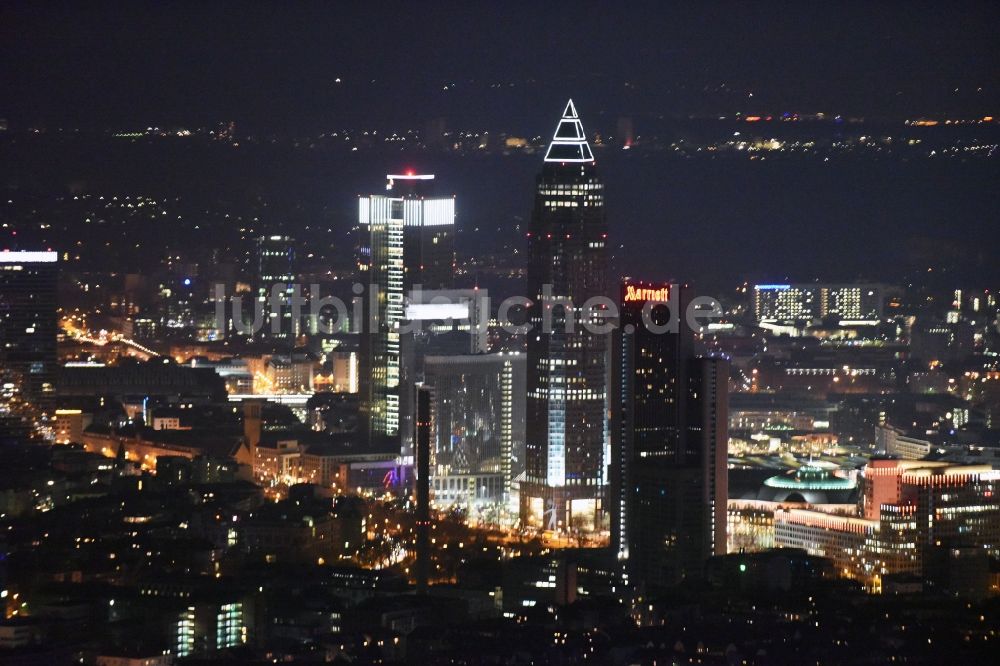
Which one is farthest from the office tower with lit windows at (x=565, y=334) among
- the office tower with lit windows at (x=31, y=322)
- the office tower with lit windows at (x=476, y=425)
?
the office tower with lit windows at (x=31, y=322)

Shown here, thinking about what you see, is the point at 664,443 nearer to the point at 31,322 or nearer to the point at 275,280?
the point at 31,322

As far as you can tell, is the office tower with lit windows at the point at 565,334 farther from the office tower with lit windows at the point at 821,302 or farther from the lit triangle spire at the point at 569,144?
the office tower with lit windows at the point at 821,302

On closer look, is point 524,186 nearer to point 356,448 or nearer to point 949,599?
point 356,448

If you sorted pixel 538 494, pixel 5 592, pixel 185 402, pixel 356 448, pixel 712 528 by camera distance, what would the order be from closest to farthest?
1. pixel 5 592
2. pixel 712 528
3. pixel 538 494
4. pixel 356 448
5. pixel 185 402

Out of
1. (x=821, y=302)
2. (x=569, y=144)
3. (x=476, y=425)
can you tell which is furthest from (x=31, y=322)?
(x=821, y=302)

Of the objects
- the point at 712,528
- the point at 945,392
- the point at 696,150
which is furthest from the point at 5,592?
the point at 945,392

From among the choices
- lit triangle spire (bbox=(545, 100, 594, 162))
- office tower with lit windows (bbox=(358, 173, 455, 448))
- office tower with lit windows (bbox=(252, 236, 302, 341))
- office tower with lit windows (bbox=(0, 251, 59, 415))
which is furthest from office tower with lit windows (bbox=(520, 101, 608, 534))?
office tower with lit windows (bbox=(252, 236, 302, 341))
